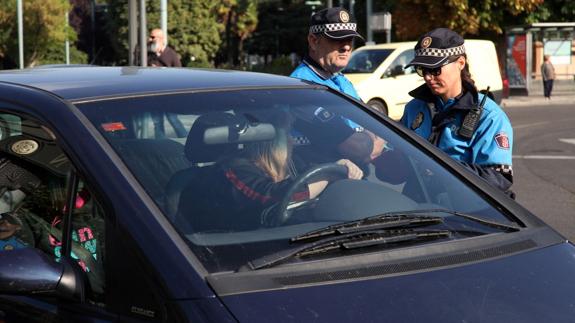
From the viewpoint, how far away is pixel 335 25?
5.16 meters

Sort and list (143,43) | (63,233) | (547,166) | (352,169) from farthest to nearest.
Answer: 1. (143,43)
2. (547,166)
3. (352,169)
4. (63,233)

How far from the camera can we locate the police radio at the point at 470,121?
4.15 metres

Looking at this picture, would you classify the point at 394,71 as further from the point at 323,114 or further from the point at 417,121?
the point at 323,114

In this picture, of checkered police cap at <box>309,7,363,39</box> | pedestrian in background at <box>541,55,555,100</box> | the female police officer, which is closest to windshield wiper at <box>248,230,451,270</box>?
the female police officer

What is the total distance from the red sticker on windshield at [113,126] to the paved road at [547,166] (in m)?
5.91

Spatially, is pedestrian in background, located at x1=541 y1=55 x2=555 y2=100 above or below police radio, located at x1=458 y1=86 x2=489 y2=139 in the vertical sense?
below

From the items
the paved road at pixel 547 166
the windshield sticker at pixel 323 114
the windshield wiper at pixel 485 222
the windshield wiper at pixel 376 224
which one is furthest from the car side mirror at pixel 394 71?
the windshield wiper at pixel 376 224

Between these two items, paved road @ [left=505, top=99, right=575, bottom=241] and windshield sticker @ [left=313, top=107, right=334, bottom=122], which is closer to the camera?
windshield sticker @ [left=313, top=107, right=334, bottom=122]

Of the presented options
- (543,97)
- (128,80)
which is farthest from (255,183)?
(543,97)

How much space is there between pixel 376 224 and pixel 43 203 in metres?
1.17

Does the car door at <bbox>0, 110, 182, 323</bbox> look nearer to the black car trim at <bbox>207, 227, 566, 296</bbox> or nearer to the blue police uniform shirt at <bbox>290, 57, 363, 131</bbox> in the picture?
the black car trim at <bbox>207, 227, 566, 296</bbox>

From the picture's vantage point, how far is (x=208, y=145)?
9.72 ft

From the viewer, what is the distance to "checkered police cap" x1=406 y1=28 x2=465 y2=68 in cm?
429

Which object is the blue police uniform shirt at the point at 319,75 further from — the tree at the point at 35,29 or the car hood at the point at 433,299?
the tree at the point at 35,29
